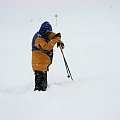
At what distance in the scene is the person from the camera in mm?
6232

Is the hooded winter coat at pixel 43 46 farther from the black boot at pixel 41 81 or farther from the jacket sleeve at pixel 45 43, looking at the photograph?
the black boot at pixel 41 81

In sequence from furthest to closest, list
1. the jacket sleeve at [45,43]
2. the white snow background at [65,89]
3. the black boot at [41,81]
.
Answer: the black boot at [41,81] < the jacket sleeve at [45,43] < the white snow background at [65,89]

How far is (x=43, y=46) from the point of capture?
6.18 metres

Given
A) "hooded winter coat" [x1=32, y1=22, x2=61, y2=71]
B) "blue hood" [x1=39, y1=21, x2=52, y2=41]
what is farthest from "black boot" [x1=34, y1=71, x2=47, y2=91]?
"blue hood" [x1=39, y1=21, x2=52, y2=41]

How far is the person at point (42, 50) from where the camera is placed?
6232 mm

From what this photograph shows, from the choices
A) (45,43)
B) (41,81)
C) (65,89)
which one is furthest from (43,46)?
(65,89)

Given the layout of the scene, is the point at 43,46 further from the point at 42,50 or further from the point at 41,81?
the point at 41,81

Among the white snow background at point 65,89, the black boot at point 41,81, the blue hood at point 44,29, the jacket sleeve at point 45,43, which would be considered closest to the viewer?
the white snow background at point 65,89

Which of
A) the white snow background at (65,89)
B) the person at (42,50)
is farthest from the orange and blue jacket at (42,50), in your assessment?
the white snow background at (65,89)

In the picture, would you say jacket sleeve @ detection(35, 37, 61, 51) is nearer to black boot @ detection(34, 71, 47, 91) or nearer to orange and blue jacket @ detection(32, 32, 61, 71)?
orange and blue jacket @ detection(32, 32, 61, 71)

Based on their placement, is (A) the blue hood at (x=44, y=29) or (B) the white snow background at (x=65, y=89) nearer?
(B) the white snow background at (x=65, y=89)

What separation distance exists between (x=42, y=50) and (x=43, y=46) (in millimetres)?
171

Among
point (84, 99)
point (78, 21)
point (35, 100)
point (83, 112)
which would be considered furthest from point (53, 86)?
point (78, 21)

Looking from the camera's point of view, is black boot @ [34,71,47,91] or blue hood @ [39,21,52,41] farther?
black boot @ [34,71,47,91]
